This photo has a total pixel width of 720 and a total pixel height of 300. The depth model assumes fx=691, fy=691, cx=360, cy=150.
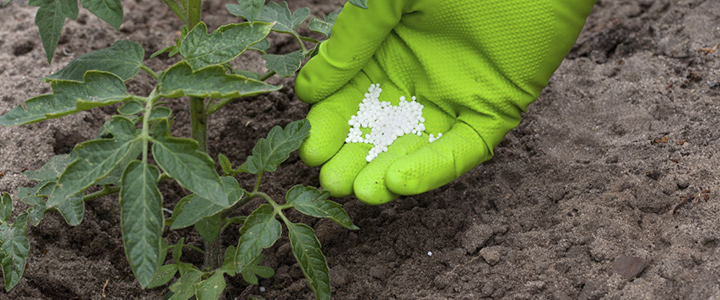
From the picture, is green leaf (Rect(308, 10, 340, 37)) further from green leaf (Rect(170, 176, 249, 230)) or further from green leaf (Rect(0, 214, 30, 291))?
green leaf (Rect(0, 214, 30, 291))

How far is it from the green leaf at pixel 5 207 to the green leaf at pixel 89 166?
15.3 inches

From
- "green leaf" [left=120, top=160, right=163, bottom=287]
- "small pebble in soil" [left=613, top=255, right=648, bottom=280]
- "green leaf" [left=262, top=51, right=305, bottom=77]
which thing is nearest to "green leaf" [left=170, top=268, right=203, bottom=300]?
"green leaf" [left=120, top=160, right=163, bottom=287]

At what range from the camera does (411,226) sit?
1.70m

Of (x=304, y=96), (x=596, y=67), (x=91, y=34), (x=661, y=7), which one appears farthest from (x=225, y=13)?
(x=661, y=7)

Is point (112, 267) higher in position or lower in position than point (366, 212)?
lower

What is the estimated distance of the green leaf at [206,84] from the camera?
113 centimetres

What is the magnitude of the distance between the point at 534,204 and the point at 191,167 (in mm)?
926

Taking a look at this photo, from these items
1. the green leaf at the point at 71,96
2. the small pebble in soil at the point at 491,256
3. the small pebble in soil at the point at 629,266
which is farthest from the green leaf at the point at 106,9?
the small pebble in soil at the point at 629,266

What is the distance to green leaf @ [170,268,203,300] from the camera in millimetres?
1386

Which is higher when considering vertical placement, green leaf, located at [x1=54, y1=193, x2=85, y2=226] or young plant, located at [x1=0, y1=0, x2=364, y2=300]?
young plant, located at [x1=0, y1=0, x2=364, y2=300]

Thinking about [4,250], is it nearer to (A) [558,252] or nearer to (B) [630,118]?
(A) [558,252]

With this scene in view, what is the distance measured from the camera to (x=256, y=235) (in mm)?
1305

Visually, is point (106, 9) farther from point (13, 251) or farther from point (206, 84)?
point (13, 251)

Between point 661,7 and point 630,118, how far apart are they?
65 cm
